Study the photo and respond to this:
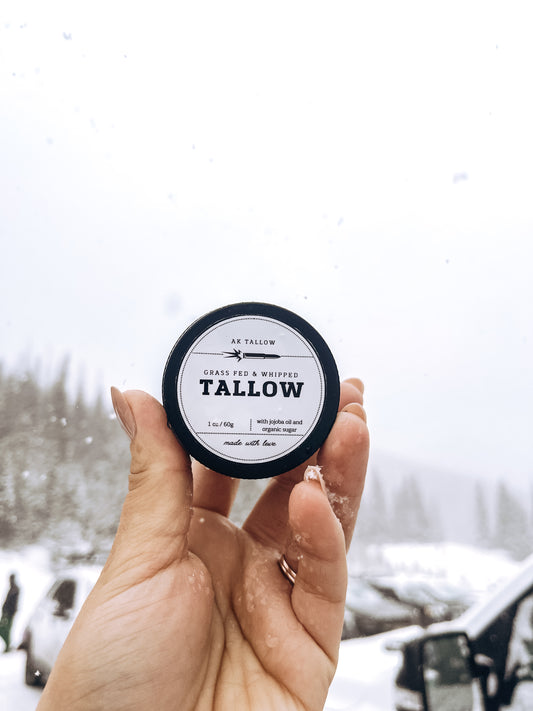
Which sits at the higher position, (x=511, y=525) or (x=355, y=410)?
(x=355, y=410)

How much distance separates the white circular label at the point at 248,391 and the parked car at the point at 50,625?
0.83 meters

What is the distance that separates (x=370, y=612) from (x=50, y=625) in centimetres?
91

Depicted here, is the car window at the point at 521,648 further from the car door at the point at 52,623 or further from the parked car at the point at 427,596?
the car door at the point at 52,623

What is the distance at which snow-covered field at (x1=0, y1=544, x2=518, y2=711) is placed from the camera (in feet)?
4.38

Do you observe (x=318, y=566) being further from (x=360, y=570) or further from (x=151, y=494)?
(x=360, y=570)

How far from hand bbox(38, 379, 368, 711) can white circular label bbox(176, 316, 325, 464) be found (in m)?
0.07

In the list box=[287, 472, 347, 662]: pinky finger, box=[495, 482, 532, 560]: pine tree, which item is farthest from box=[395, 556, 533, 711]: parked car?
box=[287, 472, 347, 662]: pinky finger

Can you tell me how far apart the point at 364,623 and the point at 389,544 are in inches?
11.5

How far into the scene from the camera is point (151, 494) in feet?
2.51

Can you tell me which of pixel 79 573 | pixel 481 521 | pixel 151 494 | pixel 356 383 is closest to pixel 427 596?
pixel 481 521

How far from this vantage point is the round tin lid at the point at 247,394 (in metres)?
0.88

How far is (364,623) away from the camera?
1.47 metres

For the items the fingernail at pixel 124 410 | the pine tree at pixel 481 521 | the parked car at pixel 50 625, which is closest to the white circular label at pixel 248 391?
the fingernail at pixel 124 410

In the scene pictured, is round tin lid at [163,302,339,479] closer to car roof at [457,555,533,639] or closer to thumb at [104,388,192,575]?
thumb at [104,388,192,575]
